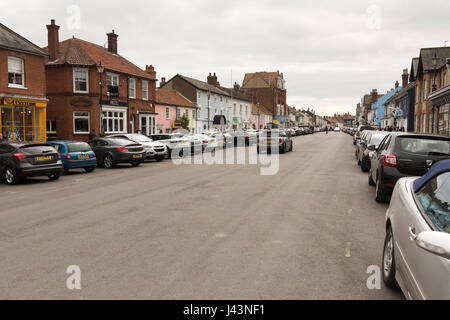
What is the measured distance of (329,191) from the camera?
11031mm

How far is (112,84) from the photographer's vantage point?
116 ft

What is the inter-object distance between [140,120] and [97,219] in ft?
107

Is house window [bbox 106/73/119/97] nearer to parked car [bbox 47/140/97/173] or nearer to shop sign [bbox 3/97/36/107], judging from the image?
shop sign [bbox 3/97/36/107]

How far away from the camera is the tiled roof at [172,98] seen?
46725 mm

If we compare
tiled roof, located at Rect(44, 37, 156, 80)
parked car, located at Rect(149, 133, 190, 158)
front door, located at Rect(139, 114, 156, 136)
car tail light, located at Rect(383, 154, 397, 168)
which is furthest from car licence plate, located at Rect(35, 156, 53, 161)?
front door, located at Rect(139, 114, 156, 136)

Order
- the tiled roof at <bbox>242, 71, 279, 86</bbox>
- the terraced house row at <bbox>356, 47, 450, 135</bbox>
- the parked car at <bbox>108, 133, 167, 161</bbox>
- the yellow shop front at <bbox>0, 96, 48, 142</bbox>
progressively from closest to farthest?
the parked car at <bbox>108, 133, 167, 161</bbox>, the yellow shop front at <bbox>0, 96, 48, 142</bbox>, the terraced house row at <bbox>356, 47, 450, 135</bbox>, the tiled roof at <bbox>242, 71, 279, 86</bbox>

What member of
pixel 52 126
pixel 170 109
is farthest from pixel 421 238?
pixel 170 109

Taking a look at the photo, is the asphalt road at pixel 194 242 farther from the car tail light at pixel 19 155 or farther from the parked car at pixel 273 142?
the parked car at pixel 273 142

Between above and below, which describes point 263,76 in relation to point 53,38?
above

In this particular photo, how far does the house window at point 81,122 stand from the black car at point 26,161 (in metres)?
19.2

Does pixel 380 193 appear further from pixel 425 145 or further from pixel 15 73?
pixel 15 73

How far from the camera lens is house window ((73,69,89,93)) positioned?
108 feet

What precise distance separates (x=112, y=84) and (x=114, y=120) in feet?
10.5

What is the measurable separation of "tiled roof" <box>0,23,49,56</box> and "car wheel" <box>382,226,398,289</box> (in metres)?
25.7
